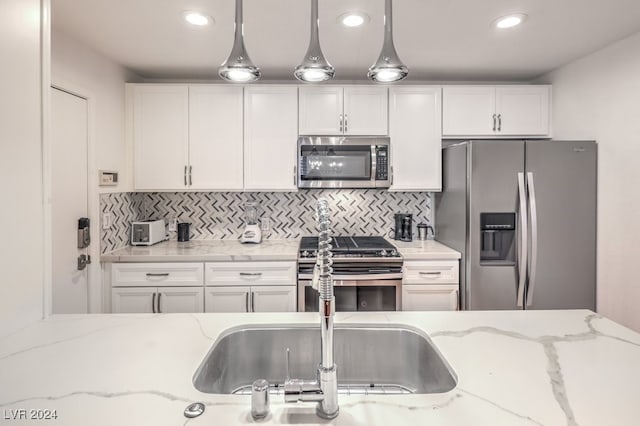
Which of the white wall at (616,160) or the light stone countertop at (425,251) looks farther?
the light stone countertop at (425,251)

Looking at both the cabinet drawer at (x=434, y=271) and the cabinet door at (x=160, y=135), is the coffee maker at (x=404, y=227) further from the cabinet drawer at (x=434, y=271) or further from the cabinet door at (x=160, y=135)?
the cabinet door at (x=160, y=135)

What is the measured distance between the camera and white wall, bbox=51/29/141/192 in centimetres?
218

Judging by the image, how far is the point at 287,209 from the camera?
10.6 ft

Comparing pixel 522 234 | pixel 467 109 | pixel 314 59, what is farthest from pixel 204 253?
pixel 467 109

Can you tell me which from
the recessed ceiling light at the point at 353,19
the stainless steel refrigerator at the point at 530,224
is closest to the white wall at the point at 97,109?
the recessed ceiling light at the point at 353,19

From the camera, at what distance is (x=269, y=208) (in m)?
3.24

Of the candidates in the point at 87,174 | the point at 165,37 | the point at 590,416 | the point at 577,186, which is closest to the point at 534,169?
the point at 577,186

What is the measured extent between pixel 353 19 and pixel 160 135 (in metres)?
1.84

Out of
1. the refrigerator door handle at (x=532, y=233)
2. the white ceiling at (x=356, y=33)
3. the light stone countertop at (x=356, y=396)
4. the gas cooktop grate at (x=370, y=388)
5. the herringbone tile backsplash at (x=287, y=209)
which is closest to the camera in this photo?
the light stone countertop at (x=356, y=396)

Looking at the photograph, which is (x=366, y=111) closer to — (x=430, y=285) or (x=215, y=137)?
(x=215, y=137)

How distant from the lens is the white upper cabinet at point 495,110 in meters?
2.92

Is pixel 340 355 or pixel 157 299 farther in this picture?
pixel 157 299

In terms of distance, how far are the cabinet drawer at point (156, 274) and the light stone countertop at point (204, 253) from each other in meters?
0.05

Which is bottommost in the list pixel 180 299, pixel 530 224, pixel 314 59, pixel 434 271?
pixel 180 299
